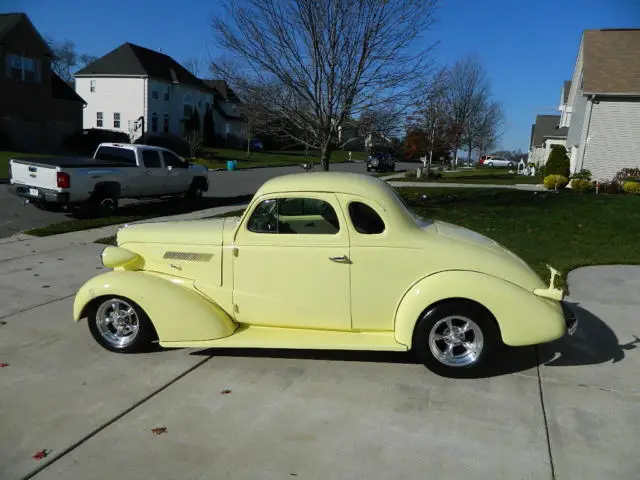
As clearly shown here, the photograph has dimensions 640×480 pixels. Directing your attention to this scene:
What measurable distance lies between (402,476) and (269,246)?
7.07 feet

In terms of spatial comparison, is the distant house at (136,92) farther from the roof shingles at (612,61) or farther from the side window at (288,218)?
the side window at (288,218)

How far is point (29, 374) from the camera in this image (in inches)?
175

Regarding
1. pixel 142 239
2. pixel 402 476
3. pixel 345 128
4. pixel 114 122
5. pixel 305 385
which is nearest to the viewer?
pixel 402 476

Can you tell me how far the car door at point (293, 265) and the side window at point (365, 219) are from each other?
0.11 meters

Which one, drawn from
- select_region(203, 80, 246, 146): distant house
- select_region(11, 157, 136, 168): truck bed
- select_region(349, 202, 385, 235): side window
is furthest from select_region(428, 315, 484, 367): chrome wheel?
select_region(203, 80, 246, 146): distant house

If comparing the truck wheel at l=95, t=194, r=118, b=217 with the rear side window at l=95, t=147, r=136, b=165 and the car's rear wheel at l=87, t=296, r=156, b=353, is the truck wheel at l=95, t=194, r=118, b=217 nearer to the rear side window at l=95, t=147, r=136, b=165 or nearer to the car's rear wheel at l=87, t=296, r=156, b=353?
the rear side window at l=95, t=147, r=136, b=165

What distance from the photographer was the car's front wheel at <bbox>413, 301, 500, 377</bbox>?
443 cm

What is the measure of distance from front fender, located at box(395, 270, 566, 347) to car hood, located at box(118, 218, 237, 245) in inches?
69.8

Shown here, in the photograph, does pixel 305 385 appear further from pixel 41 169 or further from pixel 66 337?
pixel 41 169

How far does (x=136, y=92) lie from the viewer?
4978 centimetres

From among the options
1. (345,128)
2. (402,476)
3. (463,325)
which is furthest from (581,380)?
(345,128)

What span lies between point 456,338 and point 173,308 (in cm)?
233

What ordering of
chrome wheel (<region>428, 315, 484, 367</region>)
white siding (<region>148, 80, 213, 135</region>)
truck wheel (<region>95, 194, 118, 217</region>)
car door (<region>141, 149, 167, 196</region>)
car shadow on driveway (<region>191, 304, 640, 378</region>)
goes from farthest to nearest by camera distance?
white siding (<region>148, 80, 213, 135</region>) → car door (<region>141, 149, 167, 196</region>) → truck wheel (<region>95, 194, 118, 217</region>) → car shadow on driveway (<region>191, 304, 640, 378</region>) → chrome wheel (<region>428, 315, 484, 367</region>)

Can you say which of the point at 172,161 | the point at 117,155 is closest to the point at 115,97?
the point at 172,161
